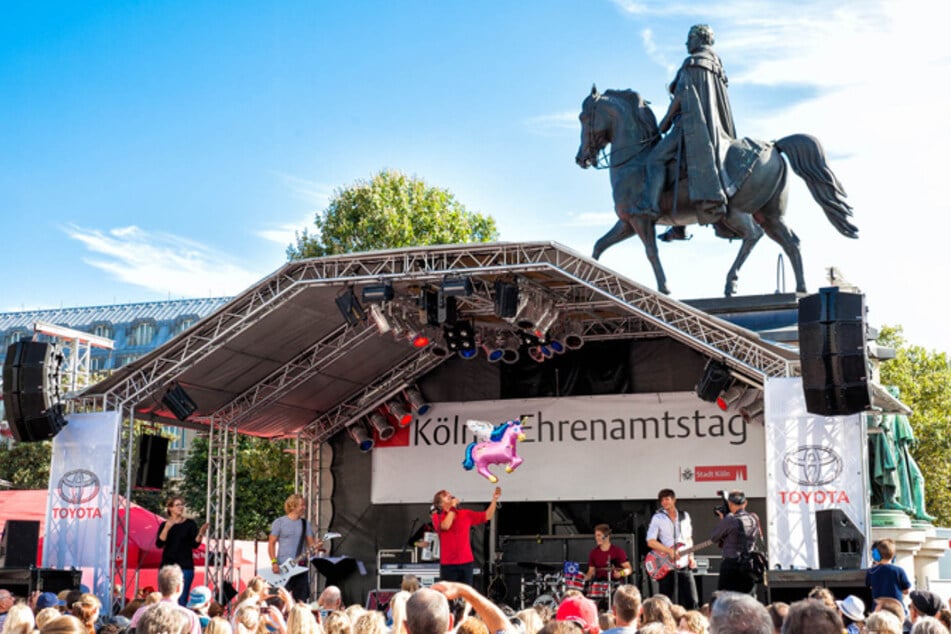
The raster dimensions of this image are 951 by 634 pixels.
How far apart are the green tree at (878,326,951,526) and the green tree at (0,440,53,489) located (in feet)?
81.4

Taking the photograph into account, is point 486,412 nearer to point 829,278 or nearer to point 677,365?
point 677,365


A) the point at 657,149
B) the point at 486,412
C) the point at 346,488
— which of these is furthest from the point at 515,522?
the point at 657,149

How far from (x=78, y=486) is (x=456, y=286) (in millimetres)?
4613

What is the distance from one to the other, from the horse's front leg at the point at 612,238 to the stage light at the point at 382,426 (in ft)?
12.7

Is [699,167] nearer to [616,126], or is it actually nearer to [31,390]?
[616,126]

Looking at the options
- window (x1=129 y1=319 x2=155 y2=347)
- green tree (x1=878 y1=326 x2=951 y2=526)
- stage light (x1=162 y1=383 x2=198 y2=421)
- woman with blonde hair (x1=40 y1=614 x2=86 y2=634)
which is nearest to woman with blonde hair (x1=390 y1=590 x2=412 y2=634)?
woman with blonde hair (x1=40 y1=614 x2=86 y2=634)

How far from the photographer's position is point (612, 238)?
1386 centimetres

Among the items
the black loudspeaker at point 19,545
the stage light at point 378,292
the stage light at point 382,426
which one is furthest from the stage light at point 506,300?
the black loudspeaker at point 19,545

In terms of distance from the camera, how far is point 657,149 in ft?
43.8

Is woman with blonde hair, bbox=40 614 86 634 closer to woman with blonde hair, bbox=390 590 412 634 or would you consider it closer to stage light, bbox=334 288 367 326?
woman with blonde hair, bbox=390 590 412 634

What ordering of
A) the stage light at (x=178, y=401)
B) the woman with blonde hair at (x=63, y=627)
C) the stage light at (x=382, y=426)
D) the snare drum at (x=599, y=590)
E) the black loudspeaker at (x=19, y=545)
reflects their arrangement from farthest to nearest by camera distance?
1. the stage light at (x=382, y=426)
2. the stage light at (x=178, y=401)
3. the snare drum at (x=599, y=590)
4. the black loudspeaker at (x=19, y=545)
5. the woman with blonde hair at (x=63, y=627)

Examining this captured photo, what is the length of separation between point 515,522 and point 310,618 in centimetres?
1047

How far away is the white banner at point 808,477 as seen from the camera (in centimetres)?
1000

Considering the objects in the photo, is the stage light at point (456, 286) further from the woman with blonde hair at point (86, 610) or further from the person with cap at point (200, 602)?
the woman with blonde hair at point (86, 610)
